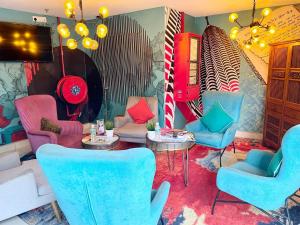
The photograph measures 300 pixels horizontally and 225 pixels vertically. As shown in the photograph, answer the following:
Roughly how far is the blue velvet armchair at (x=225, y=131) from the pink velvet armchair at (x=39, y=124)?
1719 millimetres

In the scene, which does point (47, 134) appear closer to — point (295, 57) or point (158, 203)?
point (158, 203)

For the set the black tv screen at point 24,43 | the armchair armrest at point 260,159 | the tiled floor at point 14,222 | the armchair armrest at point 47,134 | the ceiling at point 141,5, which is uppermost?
the ceiling at point 141,5

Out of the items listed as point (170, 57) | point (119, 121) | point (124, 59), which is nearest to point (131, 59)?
point (124, 59)

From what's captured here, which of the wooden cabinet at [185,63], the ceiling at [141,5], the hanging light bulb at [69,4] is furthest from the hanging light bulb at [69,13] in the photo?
the wooden cabinet at [185,63]

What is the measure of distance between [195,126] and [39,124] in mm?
2341

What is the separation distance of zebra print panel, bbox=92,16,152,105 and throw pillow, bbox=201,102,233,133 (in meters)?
1.42

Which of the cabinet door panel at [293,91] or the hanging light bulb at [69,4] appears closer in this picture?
the hanging light bulb at [69,4]

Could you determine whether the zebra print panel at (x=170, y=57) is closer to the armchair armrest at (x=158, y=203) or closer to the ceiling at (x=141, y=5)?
the ceiling at (x=141, y=5)

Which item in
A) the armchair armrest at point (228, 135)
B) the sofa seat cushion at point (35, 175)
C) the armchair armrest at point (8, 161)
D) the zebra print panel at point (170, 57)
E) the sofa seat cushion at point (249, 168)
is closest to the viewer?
the sofa seat cushion at point (35, 175)

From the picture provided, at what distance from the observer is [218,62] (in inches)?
187

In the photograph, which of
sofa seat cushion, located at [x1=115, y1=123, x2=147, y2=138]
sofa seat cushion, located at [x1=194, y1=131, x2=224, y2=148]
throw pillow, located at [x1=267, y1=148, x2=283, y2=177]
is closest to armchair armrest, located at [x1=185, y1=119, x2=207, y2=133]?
sofa seat cushion, located at [x1=194, y1=131, x2=224, y2=148]

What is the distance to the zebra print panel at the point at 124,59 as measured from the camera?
4.44 m

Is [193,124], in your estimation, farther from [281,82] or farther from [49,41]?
[49,41]

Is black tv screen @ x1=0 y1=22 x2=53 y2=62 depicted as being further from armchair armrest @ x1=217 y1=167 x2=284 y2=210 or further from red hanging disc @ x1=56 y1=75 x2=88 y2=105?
armchair armrest @ x1=217 y1=167 x2=284 y2=210
